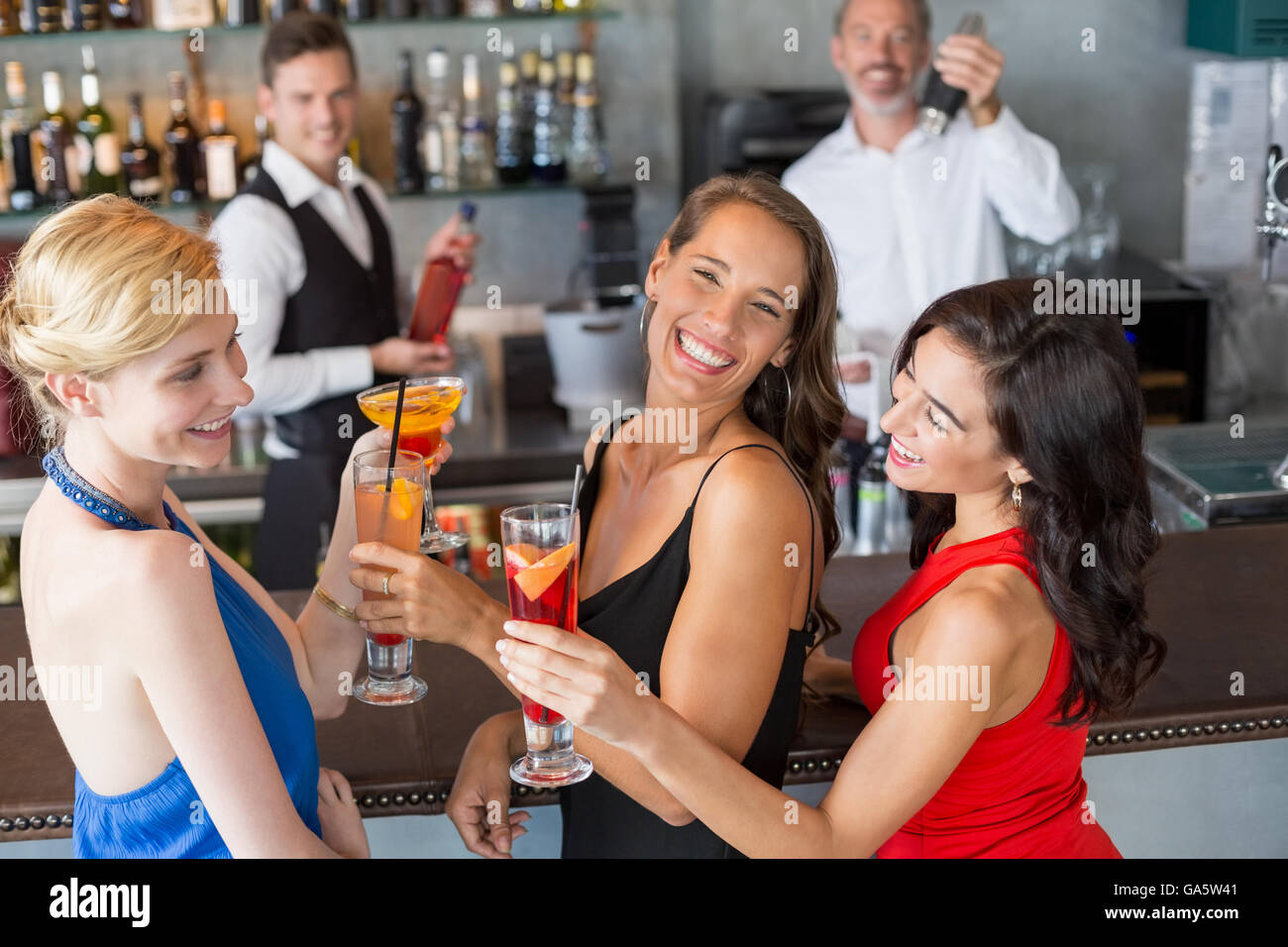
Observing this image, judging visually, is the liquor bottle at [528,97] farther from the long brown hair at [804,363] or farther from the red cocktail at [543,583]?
the red cocktail at [543,583]

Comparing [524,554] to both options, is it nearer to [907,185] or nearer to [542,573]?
[542,573]

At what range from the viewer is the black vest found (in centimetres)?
304

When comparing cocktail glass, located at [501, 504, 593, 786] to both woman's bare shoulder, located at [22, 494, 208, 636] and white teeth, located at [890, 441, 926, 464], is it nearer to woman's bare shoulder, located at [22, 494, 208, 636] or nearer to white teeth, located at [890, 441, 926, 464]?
woman's bare shoulder, located at [22, 494, 208, 636]

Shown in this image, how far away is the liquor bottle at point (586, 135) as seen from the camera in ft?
12.4

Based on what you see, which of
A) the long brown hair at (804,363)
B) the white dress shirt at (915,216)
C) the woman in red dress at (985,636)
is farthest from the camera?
the white dress shirt at (915,216)

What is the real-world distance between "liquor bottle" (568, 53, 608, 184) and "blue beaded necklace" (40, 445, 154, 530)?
270cm

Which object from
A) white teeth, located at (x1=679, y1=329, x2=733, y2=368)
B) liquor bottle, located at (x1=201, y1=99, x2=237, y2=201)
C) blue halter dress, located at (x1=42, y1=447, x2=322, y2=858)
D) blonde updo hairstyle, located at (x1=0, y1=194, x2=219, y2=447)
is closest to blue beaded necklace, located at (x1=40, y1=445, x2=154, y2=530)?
blue halter dress, located at (x1=42, y1=447, x2=322, y2=858)

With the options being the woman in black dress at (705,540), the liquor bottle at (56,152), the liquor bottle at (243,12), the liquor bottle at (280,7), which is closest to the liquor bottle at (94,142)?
the liquor bottle at (56,152)

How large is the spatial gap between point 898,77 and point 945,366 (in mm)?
2098

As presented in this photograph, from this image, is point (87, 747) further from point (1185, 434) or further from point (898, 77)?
point (898, 77)

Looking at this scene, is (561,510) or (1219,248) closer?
(561,510)

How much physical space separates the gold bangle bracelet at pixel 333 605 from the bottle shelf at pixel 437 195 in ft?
7.72

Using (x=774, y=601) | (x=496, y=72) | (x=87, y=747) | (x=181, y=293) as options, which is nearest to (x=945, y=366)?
(x=774, y=601)
